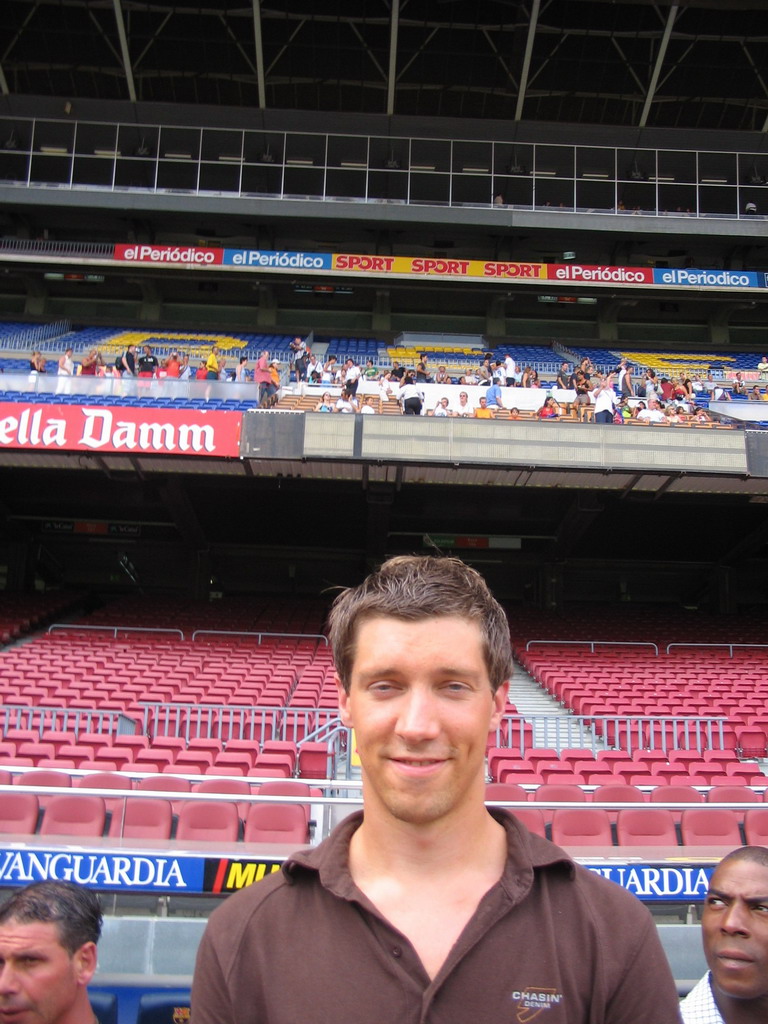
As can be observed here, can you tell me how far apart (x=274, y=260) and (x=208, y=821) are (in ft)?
75.8

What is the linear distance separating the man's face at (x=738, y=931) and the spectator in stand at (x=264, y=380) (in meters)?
Answer: 13.8

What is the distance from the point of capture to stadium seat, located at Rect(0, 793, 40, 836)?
578 centimetres

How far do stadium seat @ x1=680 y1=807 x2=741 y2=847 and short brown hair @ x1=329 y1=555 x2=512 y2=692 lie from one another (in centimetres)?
505

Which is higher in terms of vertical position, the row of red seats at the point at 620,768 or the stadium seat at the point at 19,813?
the row of red seats at the point at 620,768

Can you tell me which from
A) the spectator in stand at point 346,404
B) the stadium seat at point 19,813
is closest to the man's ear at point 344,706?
the stadium seat at point 19,813

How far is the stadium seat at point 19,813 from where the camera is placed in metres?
5.78

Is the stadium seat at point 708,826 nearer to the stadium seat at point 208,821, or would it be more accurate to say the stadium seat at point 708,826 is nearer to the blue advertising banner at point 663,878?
the blue advertising banner at point 663,878

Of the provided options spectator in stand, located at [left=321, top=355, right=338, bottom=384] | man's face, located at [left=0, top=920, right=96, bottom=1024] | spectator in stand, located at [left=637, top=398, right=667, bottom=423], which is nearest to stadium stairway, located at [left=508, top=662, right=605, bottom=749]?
spectator in stand, located at [left=637, top=398, right=667, bottom=423]

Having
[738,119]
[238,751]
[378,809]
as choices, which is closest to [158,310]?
[738,119]

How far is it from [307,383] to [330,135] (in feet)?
45.8

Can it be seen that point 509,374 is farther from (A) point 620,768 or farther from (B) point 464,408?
(A) point 620,768

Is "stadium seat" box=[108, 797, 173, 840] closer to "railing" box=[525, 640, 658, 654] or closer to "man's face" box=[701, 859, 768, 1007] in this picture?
"man's face" box=[701, 859, 768, 1007]

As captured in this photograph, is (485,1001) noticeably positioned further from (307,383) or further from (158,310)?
(158,310)

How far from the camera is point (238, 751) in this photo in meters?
8.81
